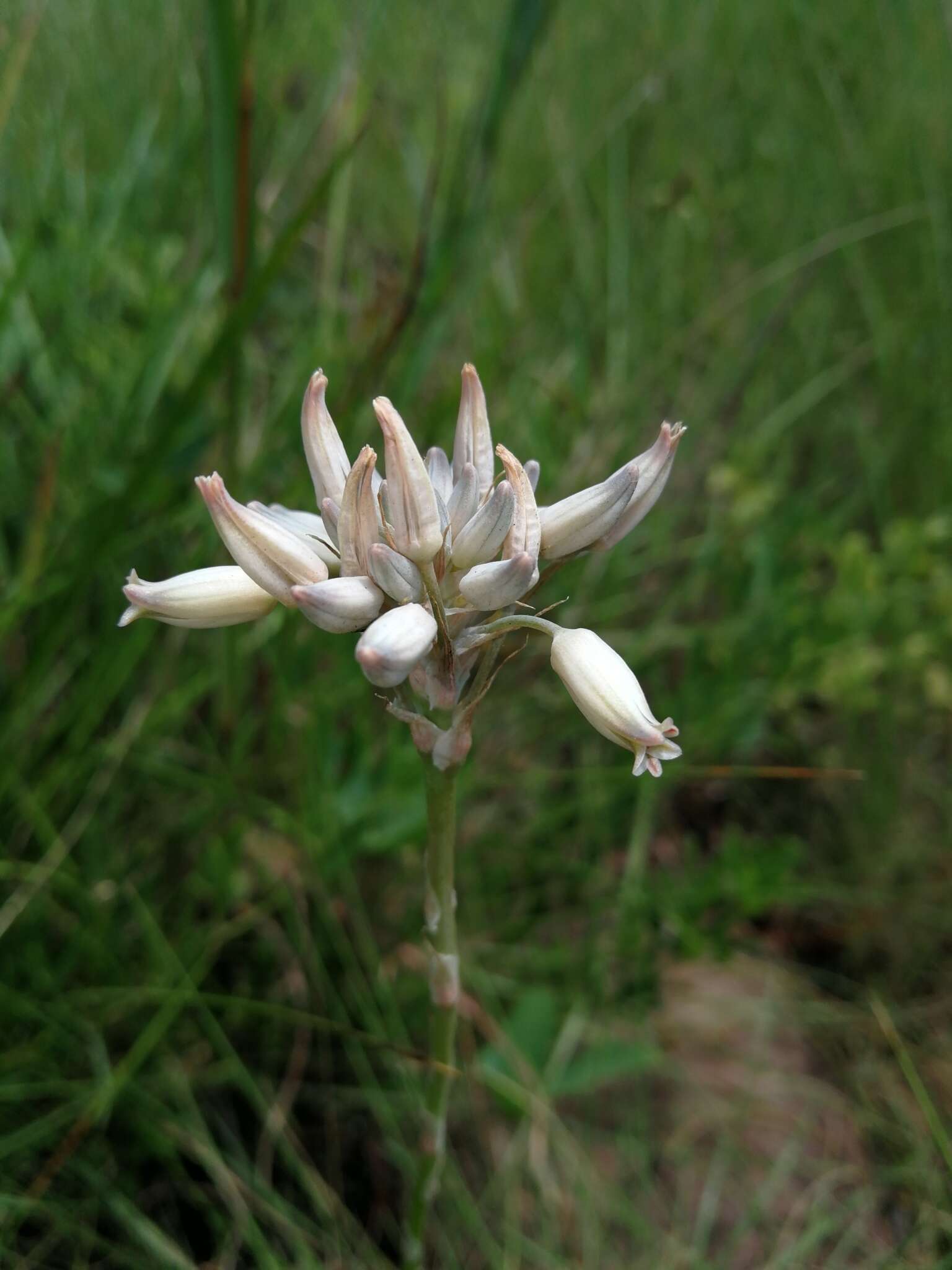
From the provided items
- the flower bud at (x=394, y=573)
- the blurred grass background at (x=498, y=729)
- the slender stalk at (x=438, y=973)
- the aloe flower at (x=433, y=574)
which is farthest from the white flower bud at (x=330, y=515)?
the blurred grass background at (x=498, y=729)

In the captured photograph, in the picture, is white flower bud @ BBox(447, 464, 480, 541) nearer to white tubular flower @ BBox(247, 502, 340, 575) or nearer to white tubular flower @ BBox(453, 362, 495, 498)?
white tubular flower @ BBox(453, 362, 495, 498)

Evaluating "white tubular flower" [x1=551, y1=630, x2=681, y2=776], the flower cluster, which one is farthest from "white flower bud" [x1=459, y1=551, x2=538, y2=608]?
"white tubular flower" [x1=551, y1=630, x2=681, y2=776]

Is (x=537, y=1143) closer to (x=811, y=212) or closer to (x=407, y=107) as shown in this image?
(x=811, y=212)

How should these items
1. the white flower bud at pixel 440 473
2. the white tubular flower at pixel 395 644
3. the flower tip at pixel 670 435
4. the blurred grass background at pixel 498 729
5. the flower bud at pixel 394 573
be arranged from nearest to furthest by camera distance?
1. the white tubular flower at pixel 395 644
2. the flower bud at pixel 394 573
3. the flower tip at pixel 670 435
4. the white flower bud at pixel 440 473
5. the blurred grass background at pixel 498 729

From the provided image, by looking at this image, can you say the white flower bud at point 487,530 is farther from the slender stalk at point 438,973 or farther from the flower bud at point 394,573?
the slender stalk at point 438,973

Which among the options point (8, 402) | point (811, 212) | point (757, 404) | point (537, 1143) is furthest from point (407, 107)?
point (537, 1143)

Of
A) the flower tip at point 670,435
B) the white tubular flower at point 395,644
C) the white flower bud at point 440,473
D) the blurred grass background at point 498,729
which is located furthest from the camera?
the blurred grass background at point 498,729
